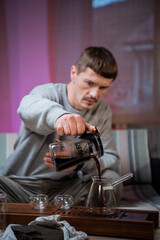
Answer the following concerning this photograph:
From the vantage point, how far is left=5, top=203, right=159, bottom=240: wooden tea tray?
3.11ft

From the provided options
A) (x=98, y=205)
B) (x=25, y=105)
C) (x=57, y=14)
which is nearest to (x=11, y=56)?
(x=57, y=14)

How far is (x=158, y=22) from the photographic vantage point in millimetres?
2602

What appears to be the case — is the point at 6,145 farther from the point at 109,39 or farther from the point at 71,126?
A: the point at 109,39

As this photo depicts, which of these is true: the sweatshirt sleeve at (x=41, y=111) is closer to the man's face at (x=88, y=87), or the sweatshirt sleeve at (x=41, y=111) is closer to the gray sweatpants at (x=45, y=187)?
the man's face at (x=88, y=87)

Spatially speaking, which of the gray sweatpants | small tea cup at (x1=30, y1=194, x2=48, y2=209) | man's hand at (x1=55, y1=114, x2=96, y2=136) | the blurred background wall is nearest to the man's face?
the gray sweatpants

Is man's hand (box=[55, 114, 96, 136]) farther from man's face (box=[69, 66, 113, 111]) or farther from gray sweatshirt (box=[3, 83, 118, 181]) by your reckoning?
man's face (box=[69, 66, 113, 111])

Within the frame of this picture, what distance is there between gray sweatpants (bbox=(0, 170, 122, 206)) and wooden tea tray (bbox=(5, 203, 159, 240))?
11.9 inches

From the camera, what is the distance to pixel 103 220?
0.97 meters

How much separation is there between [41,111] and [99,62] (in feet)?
1.36

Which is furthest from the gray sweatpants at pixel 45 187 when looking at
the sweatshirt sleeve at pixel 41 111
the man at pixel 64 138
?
the sweatshirt sleeve at pixel 41 111

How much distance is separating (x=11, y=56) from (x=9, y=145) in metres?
0.77

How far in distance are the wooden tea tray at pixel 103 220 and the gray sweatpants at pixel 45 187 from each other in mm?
301

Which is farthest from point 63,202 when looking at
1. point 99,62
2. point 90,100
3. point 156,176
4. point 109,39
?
point 109,39

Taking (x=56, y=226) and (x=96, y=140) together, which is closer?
(x=56, y=226)
